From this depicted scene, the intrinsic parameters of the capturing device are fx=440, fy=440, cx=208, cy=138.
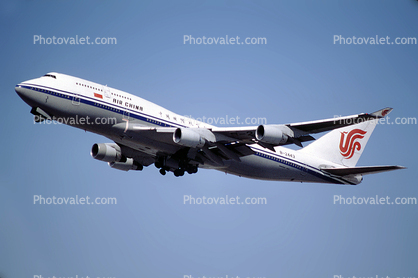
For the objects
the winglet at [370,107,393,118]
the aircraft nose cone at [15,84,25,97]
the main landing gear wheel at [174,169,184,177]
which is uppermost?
the aircraft nose cone at [15,84,25,97]

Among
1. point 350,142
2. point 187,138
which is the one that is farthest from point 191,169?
point 350,142

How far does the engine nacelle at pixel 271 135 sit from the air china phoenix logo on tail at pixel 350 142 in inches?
553

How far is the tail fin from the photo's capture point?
39.3 metres

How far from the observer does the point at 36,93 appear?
27297 mm

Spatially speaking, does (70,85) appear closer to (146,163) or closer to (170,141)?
(170,141)

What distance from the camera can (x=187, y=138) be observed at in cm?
2870

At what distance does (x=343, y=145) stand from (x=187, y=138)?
59.3ft

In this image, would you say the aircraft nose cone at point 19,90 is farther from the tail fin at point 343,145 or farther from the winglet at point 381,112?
the tail fin at point 343,145

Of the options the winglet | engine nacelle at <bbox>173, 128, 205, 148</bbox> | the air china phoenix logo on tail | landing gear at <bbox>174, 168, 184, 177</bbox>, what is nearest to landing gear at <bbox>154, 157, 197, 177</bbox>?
landing gear at <bbox>174, 168, 184, 177</bbox>

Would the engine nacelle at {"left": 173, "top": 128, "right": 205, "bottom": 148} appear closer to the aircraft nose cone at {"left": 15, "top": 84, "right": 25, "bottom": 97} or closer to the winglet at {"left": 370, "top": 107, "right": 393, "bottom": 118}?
the aircraft nose cone at {"left": 15, "top": 84, "right": 25, "bottom": 97}

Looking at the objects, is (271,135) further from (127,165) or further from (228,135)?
(127,165)

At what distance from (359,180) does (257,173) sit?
9318mm

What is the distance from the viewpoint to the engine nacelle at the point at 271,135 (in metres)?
27.8

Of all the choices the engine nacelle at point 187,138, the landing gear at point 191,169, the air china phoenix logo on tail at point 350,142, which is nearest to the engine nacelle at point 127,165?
the landing gear at point 191,169
